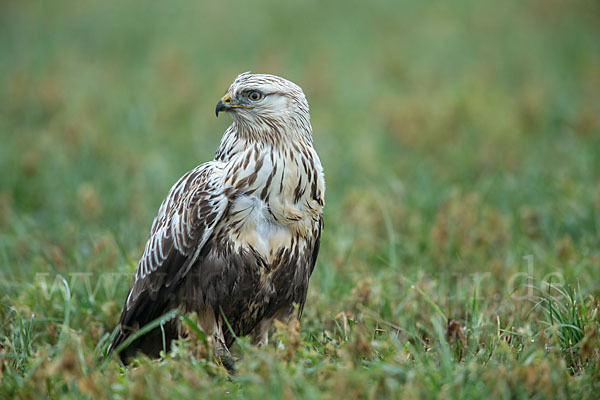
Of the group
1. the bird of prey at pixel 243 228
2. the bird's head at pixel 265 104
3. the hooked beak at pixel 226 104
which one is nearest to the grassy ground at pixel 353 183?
the bird of prey at pixel 243 228

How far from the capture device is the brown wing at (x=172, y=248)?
3.58m

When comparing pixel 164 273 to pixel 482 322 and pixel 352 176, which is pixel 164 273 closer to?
pixel 482 322

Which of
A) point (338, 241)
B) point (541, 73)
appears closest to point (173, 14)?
point (541, 73)

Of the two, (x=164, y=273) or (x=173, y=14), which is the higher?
(x=173, y=14)

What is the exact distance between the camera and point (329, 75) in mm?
10195

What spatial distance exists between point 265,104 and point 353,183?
11.7 feet

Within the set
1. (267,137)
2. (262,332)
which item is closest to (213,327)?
(262,332)

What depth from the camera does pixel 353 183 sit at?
283 inches

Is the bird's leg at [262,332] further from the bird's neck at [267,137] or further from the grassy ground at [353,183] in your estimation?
the bird's neck at [267,137]

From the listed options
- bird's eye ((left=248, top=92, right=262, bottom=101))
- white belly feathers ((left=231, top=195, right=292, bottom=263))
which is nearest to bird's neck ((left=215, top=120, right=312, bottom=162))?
bird's eye ((left=248, top=92, right=262, bottom=101))

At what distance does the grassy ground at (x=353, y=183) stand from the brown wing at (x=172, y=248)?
38 cm

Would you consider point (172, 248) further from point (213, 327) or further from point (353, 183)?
point (353, 183)

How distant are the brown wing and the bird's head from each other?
333 millimetres

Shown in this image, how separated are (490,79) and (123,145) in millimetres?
5773
